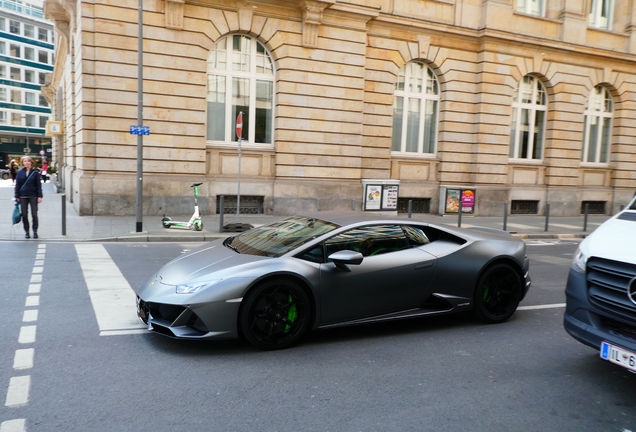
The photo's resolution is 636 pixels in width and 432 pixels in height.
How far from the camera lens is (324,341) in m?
5.27

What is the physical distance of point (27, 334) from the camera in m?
5.21

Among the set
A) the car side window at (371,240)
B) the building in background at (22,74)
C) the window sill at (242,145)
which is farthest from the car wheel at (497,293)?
the building in background at (22,74)

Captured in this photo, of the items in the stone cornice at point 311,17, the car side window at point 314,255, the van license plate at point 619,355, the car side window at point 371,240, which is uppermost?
the stone cornice at point 311,17

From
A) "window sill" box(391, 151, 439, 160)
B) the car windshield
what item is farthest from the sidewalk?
the car windshield

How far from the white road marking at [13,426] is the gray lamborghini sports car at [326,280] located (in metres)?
1.45

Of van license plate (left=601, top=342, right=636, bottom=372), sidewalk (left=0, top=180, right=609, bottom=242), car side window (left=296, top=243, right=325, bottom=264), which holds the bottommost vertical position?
sidewalk (left=0, top=180, right=609, bottom=242)

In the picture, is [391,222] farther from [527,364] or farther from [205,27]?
[205,27]

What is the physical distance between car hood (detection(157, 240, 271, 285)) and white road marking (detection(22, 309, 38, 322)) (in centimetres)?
166

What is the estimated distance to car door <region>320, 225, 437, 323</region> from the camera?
5164 millimetres

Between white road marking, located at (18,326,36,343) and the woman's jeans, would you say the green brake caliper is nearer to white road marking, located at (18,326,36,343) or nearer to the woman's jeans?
white road marking, located at (18,326,36,343)

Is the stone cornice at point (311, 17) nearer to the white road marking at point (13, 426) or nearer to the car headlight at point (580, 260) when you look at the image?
the car headlight at point (580, 260)

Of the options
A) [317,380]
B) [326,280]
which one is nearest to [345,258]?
[326,280]

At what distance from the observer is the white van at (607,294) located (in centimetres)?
384

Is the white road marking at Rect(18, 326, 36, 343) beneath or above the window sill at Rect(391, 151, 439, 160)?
beneath
